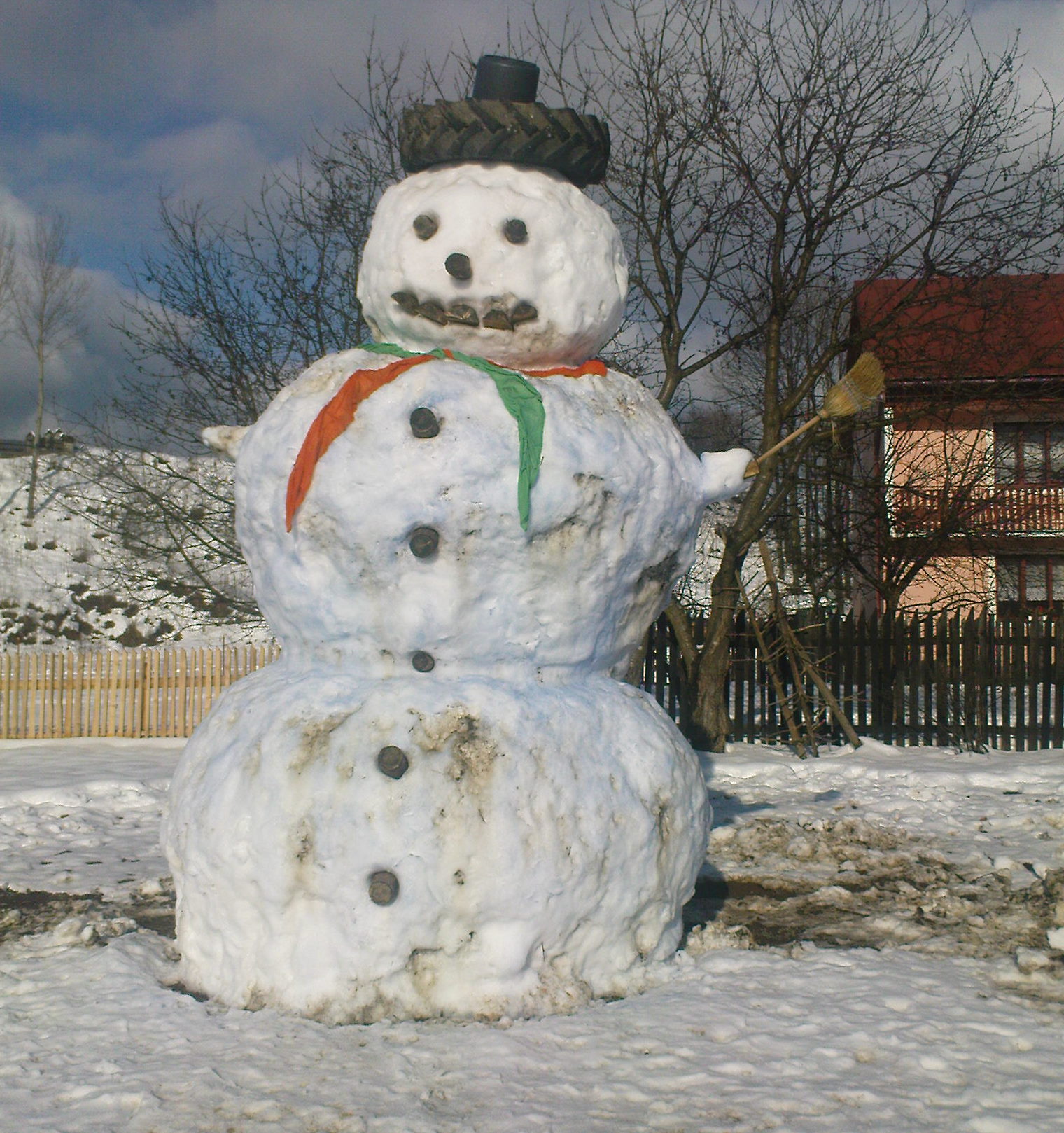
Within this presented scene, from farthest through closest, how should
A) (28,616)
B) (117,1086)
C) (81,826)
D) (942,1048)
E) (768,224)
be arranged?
(28,616), (768,224), (81,826), (942,1048), (117,1086)

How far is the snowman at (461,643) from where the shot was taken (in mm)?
3393

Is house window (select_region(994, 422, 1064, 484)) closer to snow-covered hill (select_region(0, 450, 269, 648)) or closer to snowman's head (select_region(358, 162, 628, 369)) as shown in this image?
snowman's head (select_region(358, 162, 628, 369))

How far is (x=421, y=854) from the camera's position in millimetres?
3342

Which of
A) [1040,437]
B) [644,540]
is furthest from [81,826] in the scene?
[1040,437]

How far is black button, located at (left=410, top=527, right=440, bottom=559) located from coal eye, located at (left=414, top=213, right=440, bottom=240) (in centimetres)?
111

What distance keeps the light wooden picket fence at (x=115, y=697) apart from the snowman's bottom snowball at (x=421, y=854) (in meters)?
9.06

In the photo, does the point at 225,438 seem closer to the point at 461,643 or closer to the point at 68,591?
the point at 461,643

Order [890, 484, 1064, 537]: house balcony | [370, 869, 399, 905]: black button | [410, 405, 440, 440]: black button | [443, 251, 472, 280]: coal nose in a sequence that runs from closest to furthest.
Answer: [370, 869, 399, 905]: black button → [410, 405, 440, 440]: black button → [443, 251, 472, 280]: coal nose → [890, 484, 1064, 537]: house balcony

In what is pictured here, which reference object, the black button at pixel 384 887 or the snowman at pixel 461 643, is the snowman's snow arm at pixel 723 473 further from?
the black button at pixel 384 887

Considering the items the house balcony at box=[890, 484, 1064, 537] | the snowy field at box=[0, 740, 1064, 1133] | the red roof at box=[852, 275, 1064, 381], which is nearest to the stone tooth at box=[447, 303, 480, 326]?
the snowy field at box=[0, 740, 1064, 1133]

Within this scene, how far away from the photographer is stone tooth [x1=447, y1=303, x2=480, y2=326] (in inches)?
150

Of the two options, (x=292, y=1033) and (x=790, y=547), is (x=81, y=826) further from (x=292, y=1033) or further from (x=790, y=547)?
(x=790, y=547)

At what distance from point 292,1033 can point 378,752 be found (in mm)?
891

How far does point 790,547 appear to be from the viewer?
14.4 meters
